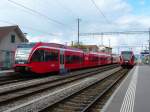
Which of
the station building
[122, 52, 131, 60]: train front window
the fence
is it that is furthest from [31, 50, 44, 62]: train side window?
[122, 52, 131, 60]: train front window

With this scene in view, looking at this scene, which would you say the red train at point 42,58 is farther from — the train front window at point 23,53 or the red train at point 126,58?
the red train at point 126,58

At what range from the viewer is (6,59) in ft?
153

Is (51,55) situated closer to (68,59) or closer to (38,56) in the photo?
(38,56)

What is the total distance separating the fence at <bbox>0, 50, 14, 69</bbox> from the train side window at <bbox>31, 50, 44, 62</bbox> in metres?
14.7

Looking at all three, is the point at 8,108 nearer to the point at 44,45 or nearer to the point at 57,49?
the point at 44,45

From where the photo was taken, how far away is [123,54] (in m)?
53.3

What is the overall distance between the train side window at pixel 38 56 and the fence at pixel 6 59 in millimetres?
14733

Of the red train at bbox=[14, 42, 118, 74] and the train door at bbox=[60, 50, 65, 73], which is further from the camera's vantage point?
the train door at bbox=[60, 50, 65, 73]

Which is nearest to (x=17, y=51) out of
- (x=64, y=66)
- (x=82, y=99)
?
(x=64, y=66)

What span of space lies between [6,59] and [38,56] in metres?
20.5

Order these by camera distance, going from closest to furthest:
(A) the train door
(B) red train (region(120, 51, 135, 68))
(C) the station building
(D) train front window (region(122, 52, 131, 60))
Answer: (A) the train door → (C) the station building → (B) red train (region(120, 51, 135, 68)) → (D) train front window (region(122, 52, 131, 60))

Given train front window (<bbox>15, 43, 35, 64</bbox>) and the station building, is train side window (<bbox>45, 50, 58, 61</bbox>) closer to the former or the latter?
train front window (<bbox>15, 43, 35, 64</bbox>)

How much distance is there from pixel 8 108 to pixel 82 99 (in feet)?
14.0

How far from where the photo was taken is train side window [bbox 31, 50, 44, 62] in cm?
2670
